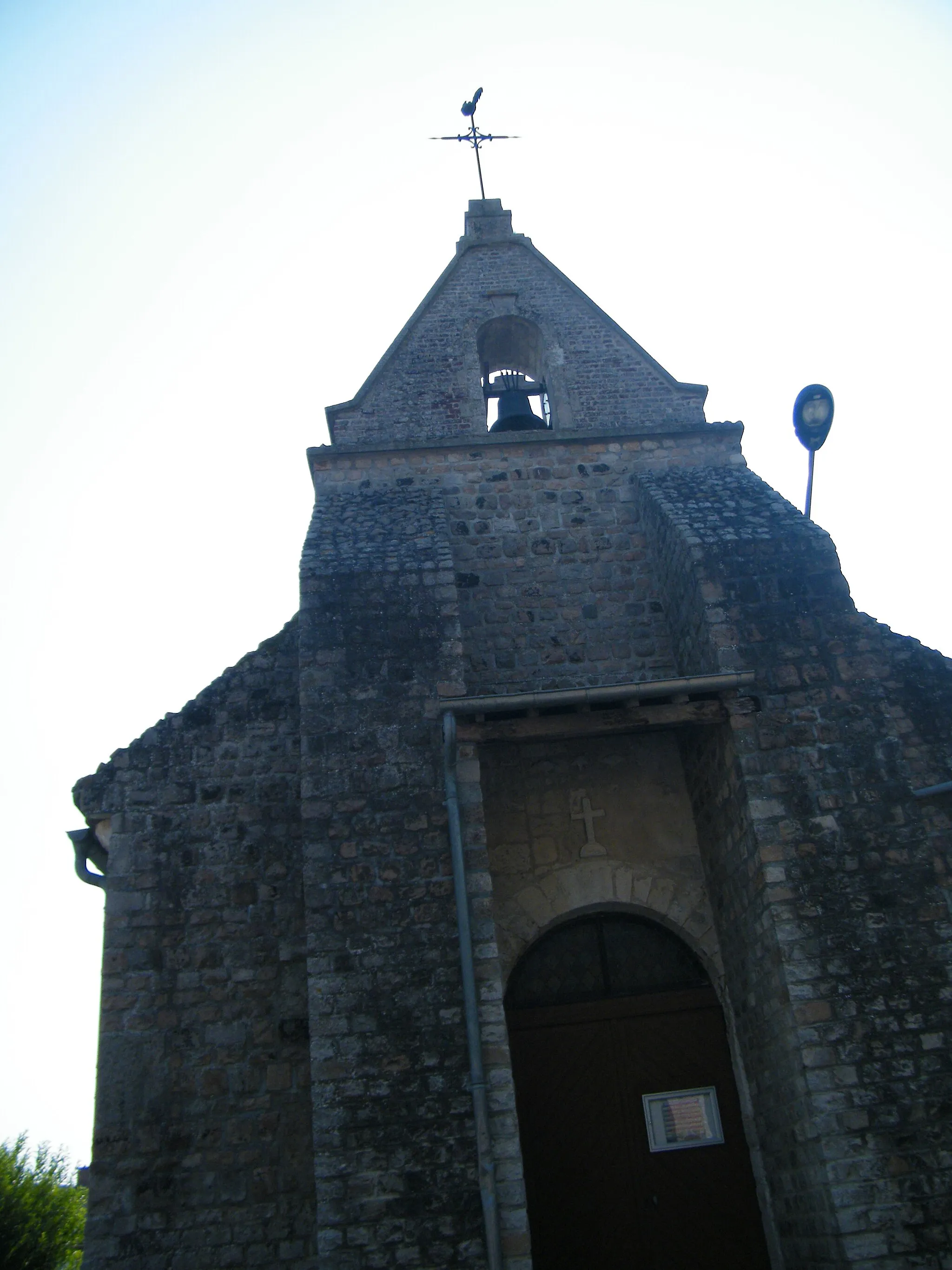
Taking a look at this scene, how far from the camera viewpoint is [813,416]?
313 inches

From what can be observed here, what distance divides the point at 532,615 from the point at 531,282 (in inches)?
167

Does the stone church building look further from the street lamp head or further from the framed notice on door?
the street lamp head

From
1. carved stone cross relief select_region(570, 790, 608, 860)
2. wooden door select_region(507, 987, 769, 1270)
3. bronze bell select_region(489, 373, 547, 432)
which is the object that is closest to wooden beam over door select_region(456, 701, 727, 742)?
carved stone cross relief select_region(570, 790, 608, 860)

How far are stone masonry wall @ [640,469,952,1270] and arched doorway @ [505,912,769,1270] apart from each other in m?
0.36

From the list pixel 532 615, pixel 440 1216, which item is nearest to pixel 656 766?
pixel 532 615

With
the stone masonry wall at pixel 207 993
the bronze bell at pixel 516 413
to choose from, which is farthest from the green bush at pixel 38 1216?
the bronze bell at pixel 516 413

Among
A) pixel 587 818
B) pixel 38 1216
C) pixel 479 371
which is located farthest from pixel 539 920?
pixel 38 1216

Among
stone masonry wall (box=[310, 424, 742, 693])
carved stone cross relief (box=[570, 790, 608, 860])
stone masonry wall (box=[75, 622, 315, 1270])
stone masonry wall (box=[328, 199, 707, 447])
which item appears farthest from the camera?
stone masonry wall (box=[328, 199, 707, 447])

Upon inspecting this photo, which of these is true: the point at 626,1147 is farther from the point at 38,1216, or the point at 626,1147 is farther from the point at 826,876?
the point at 38,1216

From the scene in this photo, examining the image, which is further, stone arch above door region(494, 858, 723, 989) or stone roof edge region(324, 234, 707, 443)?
stone roof edge region(324, 234, 707, 443)

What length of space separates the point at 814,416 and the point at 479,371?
349 cm

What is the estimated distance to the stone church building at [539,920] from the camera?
18.5 ft

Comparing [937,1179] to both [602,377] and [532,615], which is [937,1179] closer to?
[532,615]

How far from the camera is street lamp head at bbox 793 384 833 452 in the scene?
7.93 meters
